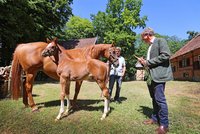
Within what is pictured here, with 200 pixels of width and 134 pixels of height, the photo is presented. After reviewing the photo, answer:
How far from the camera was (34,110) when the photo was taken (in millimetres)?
8398

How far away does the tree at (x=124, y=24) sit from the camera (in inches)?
1700

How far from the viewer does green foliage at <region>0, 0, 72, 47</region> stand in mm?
19625

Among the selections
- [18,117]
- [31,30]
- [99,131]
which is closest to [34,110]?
[18,117]

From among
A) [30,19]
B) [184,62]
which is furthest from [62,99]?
[184,62]

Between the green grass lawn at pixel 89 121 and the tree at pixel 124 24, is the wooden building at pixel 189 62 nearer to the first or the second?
the tree at pixel 124 24

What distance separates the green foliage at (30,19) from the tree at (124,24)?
14773mm

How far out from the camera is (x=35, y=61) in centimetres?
869

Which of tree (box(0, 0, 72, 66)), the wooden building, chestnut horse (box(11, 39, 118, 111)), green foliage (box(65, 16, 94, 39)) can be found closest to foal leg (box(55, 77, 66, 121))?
chestnut horse (box(11, 39, 118, 111))

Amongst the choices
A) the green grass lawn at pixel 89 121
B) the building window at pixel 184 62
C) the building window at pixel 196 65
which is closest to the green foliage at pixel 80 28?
the building window at pixel 184 62

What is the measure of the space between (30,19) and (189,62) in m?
21.3

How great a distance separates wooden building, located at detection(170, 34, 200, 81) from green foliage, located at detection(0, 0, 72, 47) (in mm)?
15340

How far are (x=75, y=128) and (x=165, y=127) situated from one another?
2195mm

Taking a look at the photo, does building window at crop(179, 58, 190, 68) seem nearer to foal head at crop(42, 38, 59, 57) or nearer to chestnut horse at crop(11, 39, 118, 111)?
chestnut horse at crop(11, 39, 118, 111)

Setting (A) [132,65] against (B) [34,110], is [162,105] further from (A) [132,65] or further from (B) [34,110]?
(A) [132,65]
